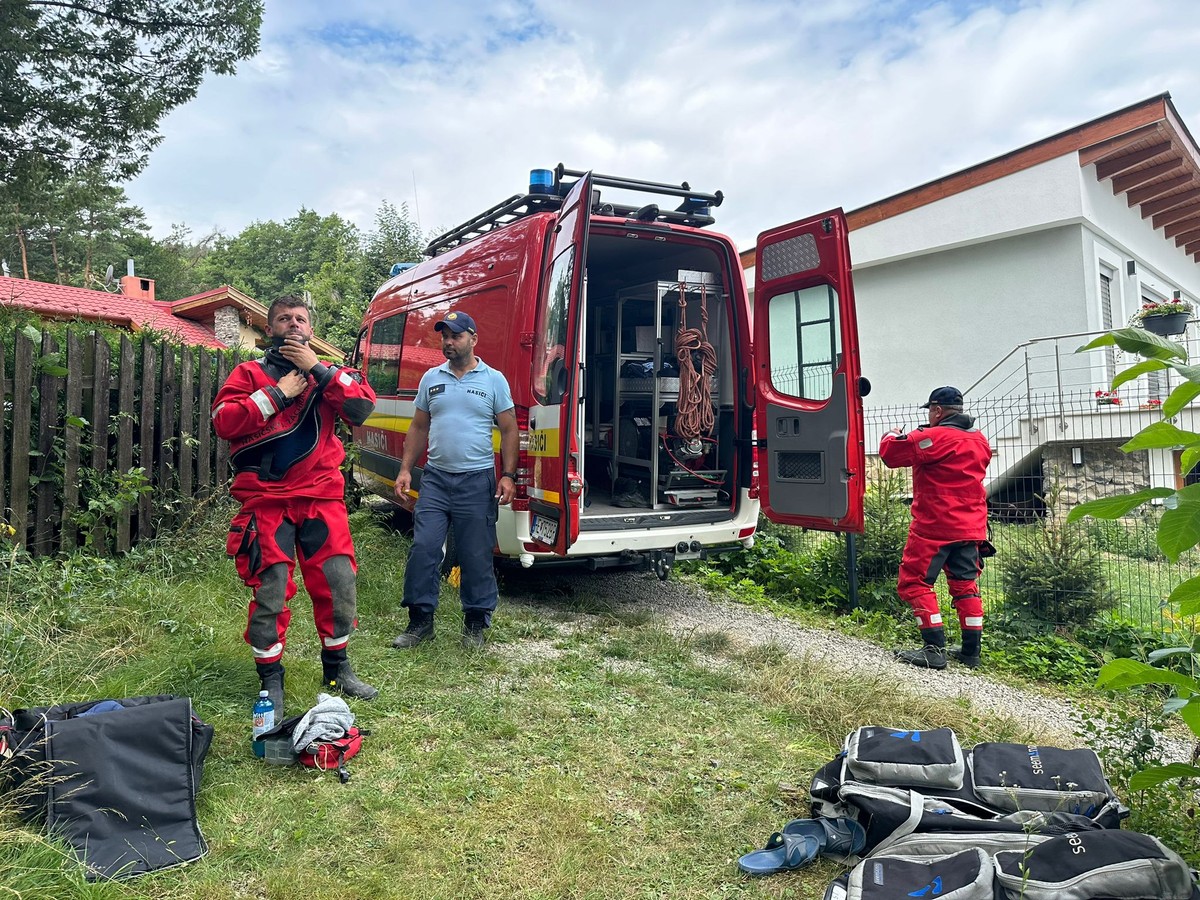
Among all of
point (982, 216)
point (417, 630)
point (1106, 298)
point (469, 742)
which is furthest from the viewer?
point (1106, 298)

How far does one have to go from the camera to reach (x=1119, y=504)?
1627 millimetres

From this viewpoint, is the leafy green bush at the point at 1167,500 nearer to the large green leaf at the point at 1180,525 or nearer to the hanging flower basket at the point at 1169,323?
the large green leaf at the point at 1180,525

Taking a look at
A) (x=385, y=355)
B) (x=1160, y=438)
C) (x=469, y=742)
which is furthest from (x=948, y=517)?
(x=385, y=355)

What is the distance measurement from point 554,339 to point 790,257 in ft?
5.64

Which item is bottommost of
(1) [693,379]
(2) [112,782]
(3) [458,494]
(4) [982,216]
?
(2) [112,782]

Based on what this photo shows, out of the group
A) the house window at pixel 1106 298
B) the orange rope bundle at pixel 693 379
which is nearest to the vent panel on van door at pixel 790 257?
the orange rope bundle at pixel 693 379

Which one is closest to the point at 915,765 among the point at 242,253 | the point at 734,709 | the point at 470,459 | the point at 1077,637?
the point at 734,709

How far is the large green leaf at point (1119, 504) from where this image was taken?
1593mm

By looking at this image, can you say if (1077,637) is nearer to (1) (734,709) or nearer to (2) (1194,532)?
(1) (734,709)

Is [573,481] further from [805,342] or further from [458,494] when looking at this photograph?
[805,342]

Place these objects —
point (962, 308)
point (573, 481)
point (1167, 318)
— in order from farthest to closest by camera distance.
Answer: point (962, 308) < point (1167, 318) < point (573, 481)

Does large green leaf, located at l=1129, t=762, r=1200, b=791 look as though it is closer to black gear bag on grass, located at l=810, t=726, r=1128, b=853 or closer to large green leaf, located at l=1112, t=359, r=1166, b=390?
black gear bag on grass, located at l=810, t=726, r=1128, b=853

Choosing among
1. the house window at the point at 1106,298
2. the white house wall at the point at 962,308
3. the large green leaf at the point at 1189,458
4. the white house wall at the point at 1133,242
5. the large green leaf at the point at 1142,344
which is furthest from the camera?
the house window at the point at 1106,298

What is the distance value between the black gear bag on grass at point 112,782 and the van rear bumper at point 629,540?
8.41ft
